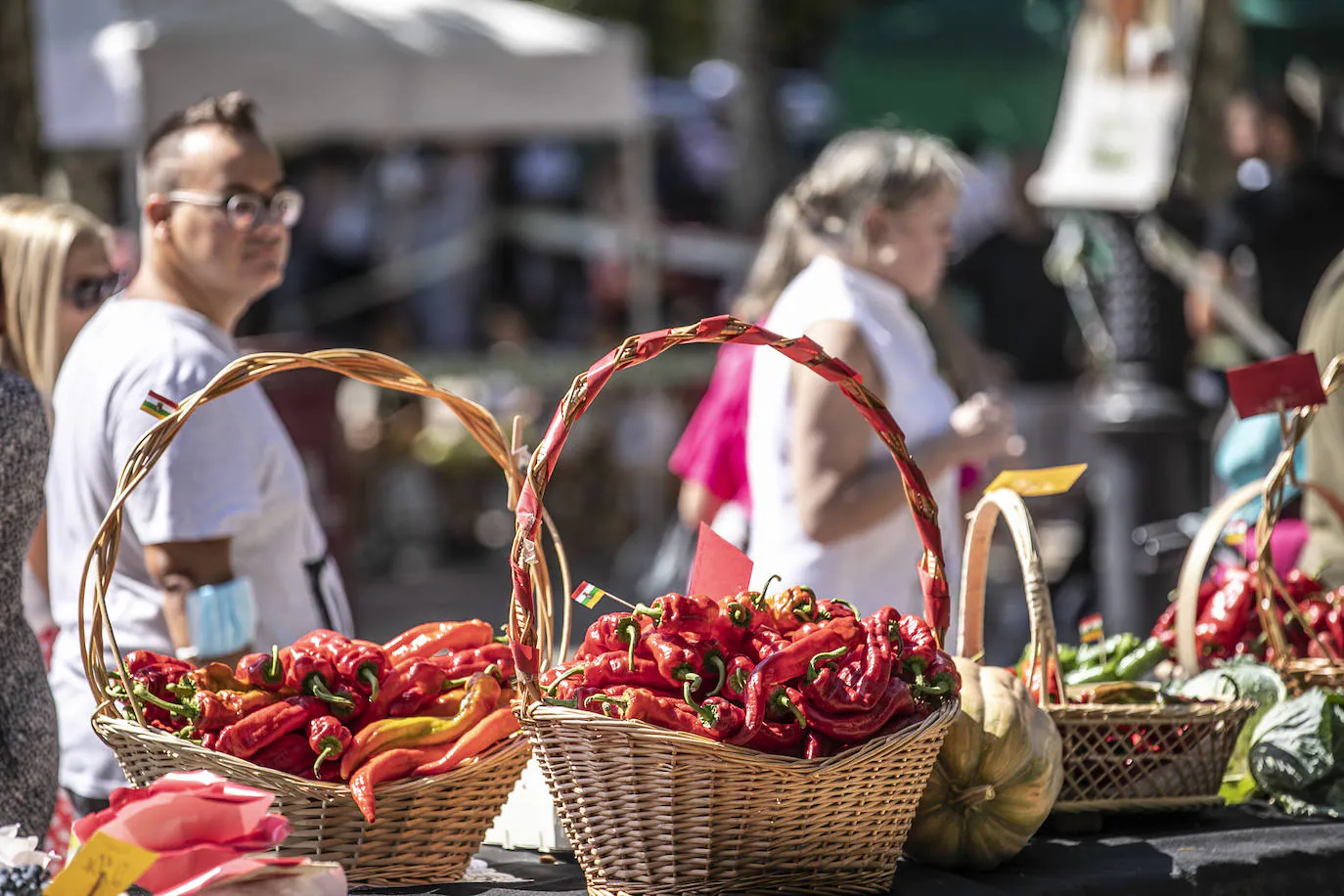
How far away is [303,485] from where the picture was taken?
3021mm

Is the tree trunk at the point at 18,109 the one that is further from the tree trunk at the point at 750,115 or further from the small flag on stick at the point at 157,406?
the tree trunk at the point at 750,115

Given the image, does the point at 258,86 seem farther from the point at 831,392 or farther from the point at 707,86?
the point at 707,86

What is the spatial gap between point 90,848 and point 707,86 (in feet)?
46.0

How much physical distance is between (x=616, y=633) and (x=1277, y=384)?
4.36 ft

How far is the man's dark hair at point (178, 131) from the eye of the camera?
3018 millimetres

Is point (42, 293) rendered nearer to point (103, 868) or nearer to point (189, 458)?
point (189, 458)

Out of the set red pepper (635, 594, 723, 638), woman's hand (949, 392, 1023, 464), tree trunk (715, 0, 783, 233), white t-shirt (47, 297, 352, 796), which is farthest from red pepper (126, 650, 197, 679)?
tree trunk (715, 0, 783, 233)

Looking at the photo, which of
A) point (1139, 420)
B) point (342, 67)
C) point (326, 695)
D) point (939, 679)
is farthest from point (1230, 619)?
point (342, 67)

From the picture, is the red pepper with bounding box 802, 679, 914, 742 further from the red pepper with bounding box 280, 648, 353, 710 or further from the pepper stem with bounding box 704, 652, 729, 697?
the red pepper with bounding box 280, 648, 353, 710

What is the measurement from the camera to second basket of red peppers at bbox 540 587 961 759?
200cm

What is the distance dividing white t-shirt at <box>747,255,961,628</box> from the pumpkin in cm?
108

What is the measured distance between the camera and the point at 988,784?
2248 millimetres

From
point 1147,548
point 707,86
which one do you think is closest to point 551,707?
point 1147,548

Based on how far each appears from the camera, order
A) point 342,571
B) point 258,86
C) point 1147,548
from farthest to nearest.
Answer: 1. point 258,86
2. point 342,571
3. point 1147,548
